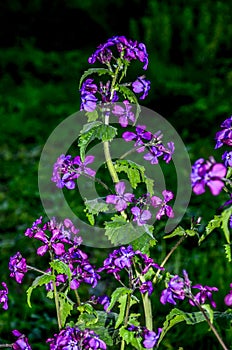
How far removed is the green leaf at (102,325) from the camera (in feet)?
5.63

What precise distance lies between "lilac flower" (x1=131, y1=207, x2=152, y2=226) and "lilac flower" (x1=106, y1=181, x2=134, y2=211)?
0.04m

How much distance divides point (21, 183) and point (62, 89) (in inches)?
93.2

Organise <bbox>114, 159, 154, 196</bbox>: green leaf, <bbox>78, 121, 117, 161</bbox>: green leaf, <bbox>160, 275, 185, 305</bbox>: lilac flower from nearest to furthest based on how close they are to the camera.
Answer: <bbox>160, 275, 185, 305</bbox>: lilac flower < <bbox>78, 121, 117, 161</bbox>: green leaf < <bbox>114, 159, 154, 196</bbox>: green leaf

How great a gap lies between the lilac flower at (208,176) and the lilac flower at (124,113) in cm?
40

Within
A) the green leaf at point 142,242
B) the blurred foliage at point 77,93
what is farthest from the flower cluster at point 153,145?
the blurred foliage at point 77,93

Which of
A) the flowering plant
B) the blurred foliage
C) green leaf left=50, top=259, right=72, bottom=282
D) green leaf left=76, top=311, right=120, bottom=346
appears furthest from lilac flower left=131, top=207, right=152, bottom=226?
the blurred foliage

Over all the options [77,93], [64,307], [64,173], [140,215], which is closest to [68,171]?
[64,173]

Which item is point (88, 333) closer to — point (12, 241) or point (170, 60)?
point (12, 241)

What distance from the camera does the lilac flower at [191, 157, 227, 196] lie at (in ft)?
4.13

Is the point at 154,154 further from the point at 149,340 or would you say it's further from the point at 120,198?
the point at 149,340

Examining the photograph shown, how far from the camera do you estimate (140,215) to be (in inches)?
63.1

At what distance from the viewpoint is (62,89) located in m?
6.91

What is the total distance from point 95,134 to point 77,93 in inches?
203

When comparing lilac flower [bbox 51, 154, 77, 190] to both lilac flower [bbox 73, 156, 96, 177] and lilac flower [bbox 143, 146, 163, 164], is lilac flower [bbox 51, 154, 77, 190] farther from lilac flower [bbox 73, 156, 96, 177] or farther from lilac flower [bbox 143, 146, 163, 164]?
lilac flower [bbox 143, 146, 163, 164]
